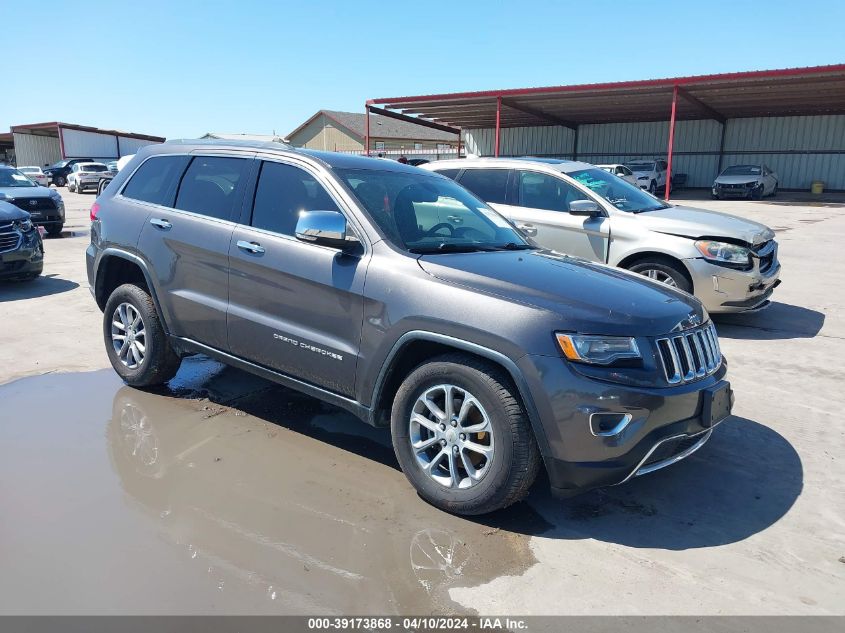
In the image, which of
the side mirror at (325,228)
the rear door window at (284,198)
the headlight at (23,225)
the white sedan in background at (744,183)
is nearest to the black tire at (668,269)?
the rear door window at (284,198)

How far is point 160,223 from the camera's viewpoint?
15.6 feet

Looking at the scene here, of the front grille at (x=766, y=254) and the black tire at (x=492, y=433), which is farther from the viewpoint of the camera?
the front grille at (x=766, y=254)

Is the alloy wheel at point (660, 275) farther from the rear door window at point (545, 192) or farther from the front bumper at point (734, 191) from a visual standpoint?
the front bumper at point (734, 191)

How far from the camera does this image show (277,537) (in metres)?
3.14

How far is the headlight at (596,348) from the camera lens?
9.98ft

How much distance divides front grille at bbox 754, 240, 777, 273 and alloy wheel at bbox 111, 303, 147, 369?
19.3ft

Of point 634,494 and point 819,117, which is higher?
point 819,117

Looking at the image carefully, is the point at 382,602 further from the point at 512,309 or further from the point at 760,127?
the point at 760,127

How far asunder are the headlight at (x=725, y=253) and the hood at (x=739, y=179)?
23.1 m

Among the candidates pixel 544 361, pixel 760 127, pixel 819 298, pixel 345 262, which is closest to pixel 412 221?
pixel 345 262

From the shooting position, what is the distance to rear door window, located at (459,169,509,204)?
25.6 ft

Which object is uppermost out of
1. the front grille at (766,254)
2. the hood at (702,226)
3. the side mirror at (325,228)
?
the side mirror at (325,228)

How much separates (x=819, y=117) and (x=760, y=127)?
8.35 feet

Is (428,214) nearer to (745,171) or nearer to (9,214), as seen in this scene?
(9,214)
